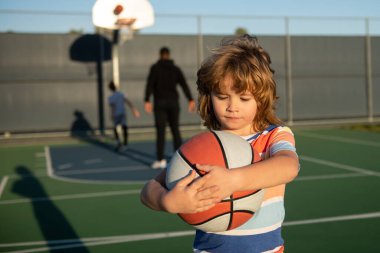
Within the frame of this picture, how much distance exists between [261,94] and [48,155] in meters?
10.9

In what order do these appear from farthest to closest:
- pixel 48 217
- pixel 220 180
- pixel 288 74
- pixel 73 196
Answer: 1. pixel 288 74
2. pixel 73 196
3. pixel 48 217
4. pixel 220 180

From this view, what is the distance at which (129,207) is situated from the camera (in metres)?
6.35

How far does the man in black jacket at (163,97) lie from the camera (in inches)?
362

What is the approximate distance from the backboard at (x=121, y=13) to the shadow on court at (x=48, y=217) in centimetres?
418

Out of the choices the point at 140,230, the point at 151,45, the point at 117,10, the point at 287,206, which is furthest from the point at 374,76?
the point at 140,230

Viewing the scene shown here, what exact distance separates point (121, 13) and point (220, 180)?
1047 centimetres

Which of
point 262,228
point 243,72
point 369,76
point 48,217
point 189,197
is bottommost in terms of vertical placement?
point 48,217

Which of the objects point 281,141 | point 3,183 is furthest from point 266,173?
point 3,183

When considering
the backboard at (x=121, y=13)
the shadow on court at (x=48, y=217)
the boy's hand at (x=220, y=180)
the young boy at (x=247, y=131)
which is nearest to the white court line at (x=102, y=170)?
the shadow on court at (x=48, y=217)

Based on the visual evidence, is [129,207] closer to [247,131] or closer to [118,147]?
[247,131]

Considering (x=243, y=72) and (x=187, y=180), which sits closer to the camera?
(x=187, y=180)

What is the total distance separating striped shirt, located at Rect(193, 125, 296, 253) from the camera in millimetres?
1924

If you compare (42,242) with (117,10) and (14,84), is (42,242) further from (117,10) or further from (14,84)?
(14,84)

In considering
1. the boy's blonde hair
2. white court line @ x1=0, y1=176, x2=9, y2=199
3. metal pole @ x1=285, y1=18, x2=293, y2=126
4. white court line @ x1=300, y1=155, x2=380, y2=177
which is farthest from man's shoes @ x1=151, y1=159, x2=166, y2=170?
metal pole @ x1=285, y1=18, x2=293, y2=126
